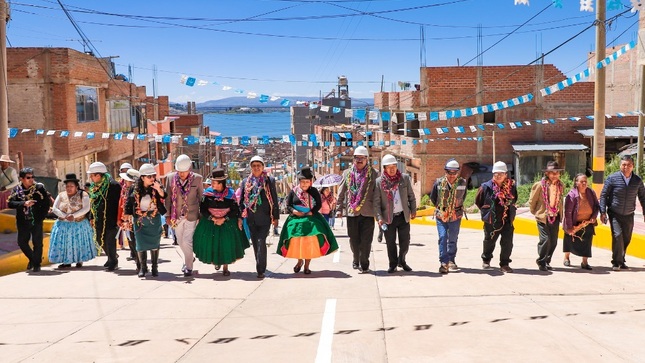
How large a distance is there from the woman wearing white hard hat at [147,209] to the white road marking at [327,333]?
317 cm

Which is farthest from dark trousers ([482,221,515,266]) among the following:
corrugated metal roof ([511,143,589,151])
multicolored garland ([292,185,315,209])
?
corrugated metal roof ([511,143,589,151])

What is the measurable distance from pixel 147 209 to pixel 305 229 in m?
2.26

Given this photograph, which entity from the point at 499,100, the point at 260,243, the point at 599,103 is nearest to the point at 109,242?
the point at 260,243

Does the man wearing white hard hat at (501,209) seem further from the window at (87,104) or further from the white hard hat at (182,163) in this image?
the window at (87,104)

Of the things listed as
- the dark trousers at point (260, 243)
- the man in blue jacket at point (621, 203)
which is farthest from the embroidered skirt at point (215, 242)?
the man in blue jacket at point (621, 203)

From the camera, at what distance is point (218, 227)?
388 inches

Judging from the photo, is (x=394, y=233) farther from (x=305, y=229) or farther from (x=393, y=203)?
(x=305, y=229)

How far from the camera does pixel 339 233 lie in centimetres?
2080

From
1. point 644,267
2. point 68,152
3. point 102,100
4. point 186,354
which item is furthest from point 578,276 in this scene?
point 102,100

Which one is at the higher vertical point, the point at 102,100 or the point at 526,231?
the point at 102,100

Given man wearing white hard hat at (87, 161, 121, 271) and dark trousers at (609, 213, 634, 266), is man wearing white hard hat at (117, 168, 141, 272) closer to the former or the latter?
man wearing white hard hat at (87, 161, 121, 271)

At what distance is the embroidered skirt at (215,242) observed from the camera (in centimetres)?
983

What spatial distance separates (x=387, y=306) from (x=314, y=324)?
3.66 feet

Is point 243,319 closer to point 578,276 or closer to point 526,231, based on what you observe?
point 578,276
